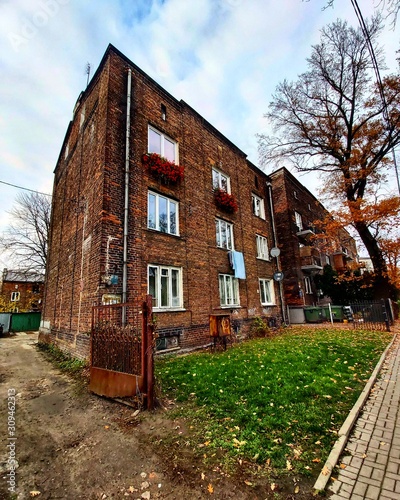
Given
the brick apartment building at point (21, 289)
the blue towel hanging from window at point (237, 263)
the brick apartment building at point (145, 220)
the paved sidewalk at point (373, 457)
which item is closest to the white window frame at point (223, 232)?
the brick apartment building at point (145, 220)

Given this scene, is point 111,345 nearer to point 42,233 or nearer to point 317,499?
point 317,499

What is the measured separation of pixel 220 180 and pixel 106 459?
42.4ft

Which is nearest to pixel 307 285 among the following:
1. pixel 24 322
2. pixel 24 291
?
pixel 24 322

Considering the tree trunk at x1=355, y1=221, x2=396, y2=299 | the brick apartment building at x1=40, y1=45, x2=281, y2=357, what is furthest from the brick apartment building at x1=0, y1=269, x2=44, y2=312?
the tree trunk at x1=355, y1=221, x2=396, y2=299

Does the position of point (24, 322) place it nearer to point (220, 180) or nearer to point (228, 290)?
point (228, 290)

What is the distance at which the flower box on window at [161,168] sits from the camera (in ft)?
31.2

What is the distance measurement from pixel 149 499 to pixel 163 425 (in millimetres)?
1471

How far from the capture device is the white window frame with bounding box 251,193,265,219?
16.7m

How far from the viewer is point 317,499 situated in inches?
88.5

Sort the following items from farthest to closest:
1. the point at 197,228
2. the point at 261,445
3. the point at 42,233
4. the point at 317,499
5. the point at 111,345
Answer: the point at 42,233
the point at 197,228
the point at 111,345
the point at 261,445
the point at 317,499

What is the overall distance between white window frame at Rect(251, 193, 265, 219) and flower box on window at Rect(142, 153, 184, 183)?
774cm

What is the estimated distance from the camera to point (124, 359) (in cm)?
479

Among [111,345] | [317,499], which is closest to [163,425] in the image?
[111,345]

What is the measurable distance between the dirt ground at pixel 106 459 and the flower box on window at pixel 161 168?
25.6 ft
